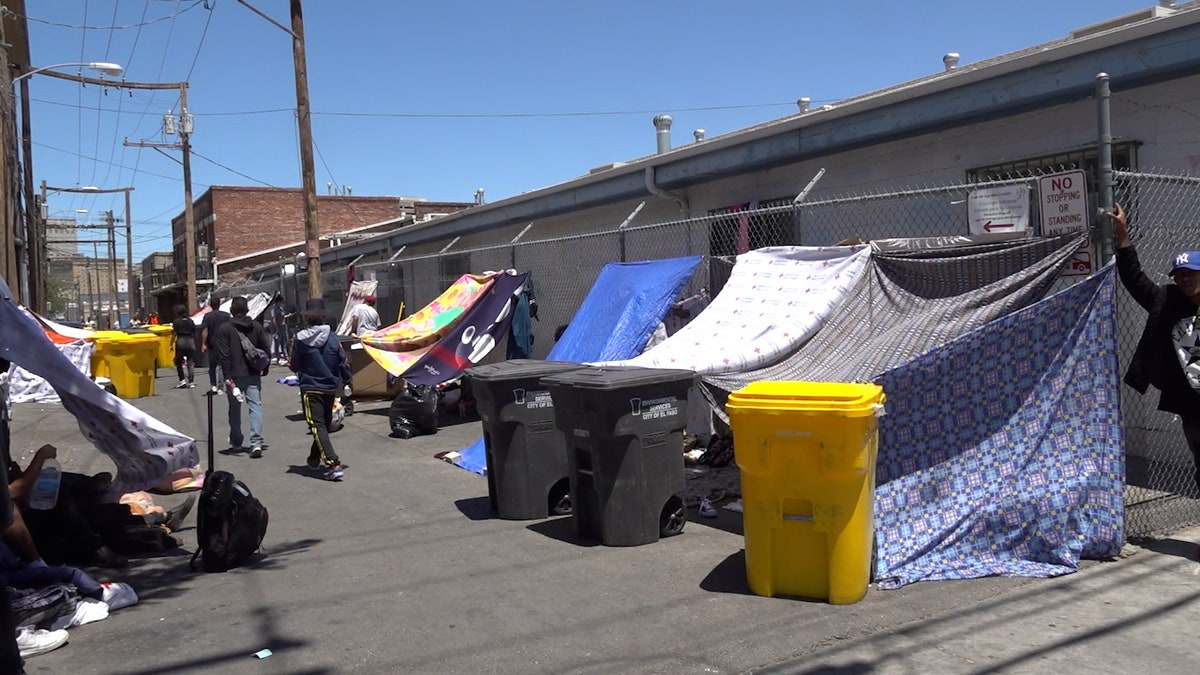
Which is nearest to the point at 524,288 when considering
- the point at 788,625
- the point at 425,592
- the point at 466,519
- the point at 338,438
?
the point at 338,438

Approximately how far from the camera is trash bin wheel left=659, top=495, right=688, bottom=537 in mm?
6496

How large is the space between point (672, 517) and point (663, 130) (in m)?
10.5

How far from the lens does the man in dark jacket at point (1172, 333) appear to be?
5.48m

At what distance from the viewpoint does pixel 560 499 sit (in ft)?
24.2

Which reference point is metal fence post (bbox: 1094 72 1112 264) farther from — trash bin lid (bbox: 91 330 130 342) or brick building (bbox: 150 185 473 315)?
brick building (bbox: 150 185 473 315)

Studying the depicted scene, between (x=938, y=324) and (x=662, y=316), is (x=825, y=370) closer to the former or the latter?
(x=938, y=324)

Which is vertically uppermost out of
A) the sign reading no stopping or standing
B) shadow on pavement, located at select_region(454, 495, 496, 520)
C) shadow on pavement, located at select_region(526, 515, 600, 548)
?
the sign reading no stopping or standing

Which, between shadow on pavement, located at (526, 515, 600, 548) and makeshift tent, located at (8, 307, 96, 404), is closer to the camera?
shadow on pavement, located at (526, 515, 600, 548)

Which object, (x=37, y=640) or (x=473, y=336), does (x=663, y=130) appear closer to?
(x=473, y=336)

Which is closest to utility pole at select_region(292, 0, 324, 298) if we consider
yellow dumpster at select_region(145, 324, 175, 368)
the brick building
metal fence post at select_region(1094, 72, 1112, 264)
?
yellow dumpster at select_region(145, 324, 175, 368)

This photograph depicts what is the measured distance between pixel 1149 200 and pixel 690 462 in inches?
174

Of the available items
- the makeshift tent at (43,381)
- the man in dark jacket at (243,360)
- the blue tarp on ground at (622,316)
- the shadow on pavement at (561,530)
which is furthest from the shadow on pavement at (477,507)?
the makeshift tent at (43,381)

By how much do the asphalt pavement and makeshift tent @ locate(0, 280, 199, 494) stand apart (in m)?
0.66

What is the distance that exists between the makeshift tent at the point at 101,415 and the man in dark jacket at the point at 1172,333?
6291mm
